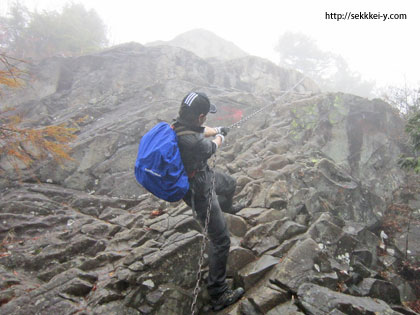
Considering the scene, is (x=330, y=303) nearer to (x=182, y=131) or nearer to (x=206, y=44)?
(x=182, y=131)

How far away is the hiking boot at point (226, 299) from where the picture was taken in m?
4.64

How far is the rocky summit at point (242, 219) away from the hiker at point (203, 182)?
39 cm

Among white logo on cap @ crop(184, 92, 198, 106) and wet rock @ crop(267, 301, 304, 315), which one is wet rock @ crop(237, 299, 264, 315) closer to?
wet rock @ crop(267, 301, 304, 315)

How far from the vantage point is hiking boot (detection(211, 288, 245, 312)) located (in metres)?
4.64

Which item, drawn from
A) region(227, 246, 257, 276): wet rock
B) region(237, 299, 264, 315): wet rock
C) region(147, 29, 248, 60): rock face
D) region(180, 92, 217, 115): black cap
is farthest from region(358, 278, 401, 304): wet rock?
region(147, 29, 248, 60): rock face

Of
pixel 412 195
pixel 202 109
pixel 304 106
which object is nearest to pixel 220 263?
pixel 202 109

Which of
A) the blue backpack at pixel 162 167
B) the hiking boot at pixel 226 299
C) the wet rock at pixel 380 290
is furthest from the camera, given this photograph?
the wet rock at pixel 380 290

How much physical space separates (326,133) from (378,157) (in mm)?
2344

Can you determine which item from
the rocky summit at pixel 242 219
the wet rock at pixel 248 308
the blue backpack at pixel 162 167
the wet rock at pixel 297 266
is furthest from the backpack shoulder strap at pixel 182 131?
the wet rock at pixel 297 266

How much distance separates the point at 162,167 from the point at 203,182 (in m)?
0.91

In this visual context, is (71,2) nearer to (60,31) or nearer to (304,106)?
(60,31)

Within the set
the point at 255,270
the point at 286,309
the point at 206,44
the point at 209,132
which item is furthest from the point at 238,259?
the point at 206,44

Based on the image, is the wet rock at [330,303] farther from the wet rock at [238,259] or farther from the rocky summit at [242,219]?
the wet rock at [238,259]

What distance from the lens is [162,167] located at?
3.98m
